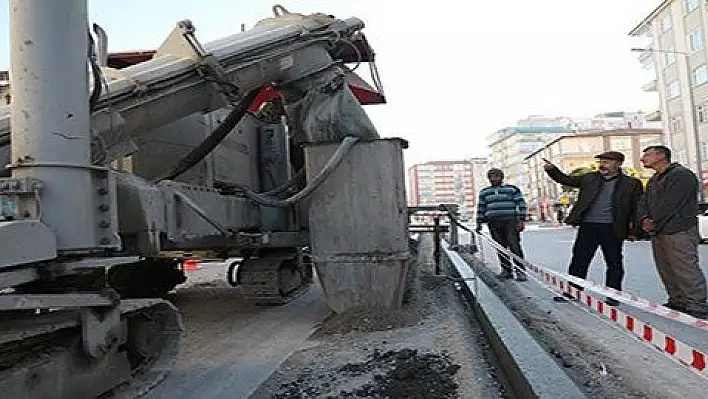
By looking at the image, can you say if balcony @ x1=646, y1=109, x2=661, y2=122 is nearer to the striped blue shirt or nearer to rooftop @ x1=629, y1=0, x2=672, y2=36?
rooftop @ x1=629, y1=0, x2=672, y2=36

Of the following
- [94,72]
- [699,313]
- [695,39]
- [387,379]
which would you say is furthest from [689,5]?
[94,72]

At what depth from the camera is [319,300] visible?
835 centimetres

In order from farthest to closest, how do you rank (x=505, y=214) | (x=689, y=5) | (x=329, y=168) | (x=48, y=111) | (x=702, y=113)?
(x=689, y=5) < (x=702, y=113) < (x=505, y=214) < (x=329, y=168) < (x=48, y=111)

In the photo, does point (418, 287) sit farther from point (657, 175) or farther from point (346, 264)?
point (657, 175)

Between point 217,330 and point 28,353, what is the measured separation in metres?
3.49

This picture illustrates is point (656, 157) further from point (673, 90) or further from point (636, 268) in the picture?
point (673, 90)

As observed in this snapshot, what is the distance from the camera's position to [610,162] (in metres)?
6.77

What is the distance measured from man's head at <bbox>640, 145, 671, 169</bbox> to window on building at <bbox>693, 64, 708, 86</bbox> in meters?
40.6

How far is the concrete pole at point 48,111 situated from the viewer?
3.18 meters

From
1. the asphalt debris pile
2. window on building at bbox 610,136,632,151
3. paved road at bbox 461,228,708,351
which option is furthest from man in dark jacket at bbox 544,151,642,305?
window on building at bbox 610,136,632,151

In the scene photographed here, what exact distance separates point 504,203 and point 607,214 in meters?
2.41

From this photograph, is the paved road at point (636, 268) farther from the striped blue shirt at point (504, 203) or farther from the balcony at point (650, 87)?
the balcony at point (650, 87)

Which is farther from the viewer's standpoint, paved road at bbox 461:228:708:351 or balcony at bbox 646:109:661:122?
balcony at bbox 646:109:661:122

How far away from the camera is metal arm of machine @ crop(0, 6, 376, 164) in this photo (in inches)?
174
